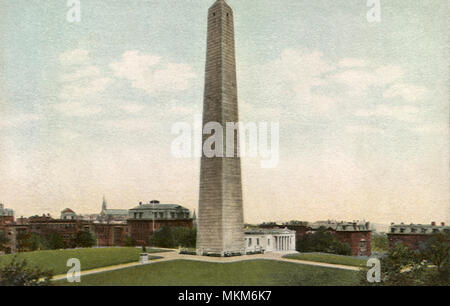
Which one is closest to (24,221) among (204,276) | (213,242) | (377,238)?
(213,242)

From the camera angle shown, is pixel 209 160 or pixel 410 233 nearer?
pixel 209 160

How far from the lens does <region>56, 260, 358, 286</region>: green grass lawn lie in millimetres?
23234

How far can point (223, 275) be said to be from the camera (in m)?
25.3

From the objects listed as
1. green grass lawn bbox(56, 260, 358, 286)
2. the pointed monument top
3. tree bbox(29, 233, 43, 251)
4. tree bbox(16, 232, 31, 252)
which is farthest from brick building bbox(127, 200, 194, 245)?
the pointed monument top

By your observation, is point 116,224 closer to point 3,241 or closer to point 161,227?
point 161,227

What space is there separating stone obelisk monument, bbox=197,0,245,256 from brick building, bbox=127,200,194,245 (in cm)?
4310

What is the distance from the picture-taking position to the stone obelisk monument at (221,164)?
111ft

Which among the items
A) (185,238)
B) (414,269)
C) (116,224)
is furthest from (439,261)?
(116,224)

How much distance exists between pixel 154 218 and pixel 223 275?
173ft

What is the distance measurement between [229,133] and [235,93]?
11.9ft

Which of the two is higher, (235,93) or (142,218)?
(235,93)

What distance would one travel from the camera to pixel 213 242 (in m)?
34.2

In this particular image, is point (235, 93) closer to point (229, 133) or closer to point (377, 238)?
point (229, 133)

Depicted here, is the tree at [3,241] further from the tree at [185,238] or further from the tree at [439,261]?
the tree at [439,261]
